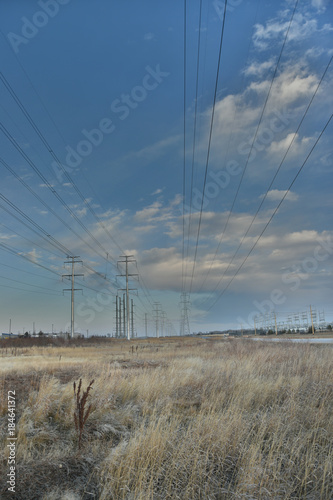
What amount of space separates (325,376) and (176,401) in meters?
5.50

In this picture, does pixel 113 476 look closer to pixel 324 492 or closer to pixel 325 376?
pixel 324 492

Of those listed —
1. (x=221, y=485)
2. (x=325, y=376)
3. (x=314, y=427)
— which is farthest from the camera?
(x=325, y=376)

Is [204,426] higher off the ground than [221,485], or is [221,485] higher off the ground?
[204,426]

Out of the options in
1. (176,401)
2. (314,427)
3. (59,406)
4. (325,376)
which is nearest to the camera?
(314,427)

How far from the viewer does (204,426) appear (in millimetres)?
6172

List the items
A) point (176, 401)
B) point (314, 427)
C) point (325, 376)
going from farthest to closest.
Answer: point (325, 376), point (176, 401), point (314, 427)

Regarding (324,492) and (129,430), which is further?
(129,430)

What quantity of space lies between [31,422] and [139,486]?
3.39m

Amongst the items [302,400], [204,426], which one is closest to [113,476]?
[204,426]

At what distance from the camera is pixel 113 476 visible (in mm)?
4852

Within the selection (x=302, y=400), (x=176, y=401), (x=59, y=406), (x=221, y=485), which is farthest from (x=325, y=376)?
(x=59, y=406)

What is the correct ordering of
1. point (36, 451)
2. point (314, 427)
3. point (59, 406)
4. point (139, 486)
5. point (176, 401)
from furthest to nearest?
point (176, 401) → point (59, 406) → point (314, 427) → point (36, 451) → point (139, 486)

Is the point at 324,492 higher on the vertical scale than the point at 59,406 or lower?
lower

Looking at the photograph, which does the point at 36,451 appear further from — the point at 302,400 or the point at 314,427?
the point at 302,400
